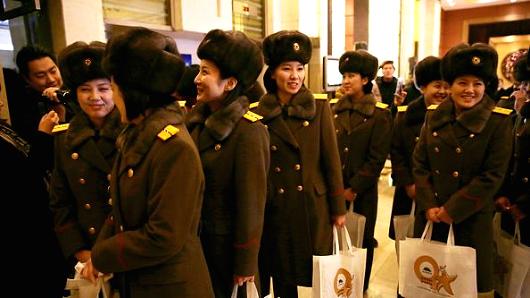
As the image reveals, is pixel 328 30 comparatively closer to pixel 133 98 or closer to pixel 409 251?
pixel 409 251

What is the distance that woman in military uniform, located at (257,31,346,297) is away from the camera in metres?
1.95

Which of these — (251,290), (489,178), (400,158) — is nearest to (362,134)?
(400,158)

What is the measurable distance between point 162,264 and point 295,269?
3.28 feet

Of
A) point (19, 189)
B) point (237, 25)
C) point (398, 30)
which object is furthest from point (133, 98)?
point (398, 30)

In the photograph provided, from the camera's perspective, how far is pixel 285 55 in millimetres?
1943

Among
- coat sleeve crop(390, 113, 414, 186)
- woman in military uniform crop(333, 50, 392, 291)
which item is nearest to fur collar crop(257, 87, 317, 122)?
woman in military uniform crop(333, 50, 392, 291)

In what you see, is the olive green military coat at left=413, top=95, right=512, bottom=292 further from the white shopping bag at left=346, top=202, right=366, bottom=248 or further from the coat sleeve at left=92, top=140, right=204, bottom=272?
the coat sleeve at left=92, top=140, right=204, bottom=272

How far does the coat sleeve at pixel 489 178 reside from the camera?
1.92 meters

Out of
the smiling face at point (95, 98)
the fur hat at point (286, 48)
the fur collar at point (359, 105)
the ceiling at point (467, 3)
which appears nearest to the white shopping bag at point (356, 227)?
the fur collar at point (359, 105)

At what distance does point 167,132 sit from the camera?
1107 mm

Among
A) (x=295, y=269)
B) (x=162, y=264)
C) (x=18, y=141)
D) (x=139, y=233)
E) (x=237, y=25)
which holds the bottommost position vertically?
(x=295, y=269)

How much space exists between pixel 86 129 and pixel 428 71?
7.27 feet

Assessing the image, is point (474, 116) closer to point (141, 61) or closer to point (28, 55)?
point (141, 61)

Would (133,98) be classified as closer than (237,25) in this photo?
Yes
